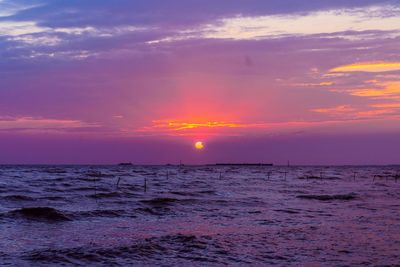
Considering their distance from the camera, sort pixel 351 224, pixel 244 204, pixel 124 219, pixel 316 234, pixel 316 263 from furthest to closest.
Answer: pixel 244 204
pixel 124 219
pixel 351 224
pixel 316 234
pixel 316 263

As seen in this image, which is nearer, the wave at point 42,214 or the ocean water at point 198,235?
the ocean water at point 198,235

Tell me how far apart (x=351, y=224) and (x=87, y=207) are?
18.7 m

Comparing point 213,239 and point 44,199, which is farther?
point 44,199

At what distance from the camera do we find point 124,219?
1101 inches

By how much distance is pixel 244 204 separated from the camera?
1486 inches

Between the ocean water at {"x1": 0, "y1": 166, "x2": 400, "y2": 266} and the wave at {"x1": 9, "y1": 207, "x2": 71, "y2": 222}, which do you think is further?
the wave at {"x1": 9, "y1": 207, "x2": 71, "y2": 222}

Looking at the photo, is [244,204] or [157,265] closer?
[157,265]

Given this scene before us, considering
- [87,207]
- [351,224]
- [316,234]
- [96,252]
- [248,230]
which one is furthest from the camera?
[87,207]

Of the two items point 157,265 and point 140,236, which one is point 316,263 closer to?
point 157,265

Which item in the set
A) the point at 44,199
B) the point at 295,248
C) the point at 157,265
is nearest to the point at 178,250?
the point at 157,265

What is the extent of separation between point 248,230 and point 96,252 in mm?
8764

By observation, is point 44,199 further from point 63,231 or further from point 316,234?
point 316,234

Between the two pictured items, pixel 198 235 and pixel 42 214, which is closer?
pixel 198 235

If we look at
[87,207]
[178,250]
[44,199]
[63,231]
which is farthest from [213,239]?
[44,199]
